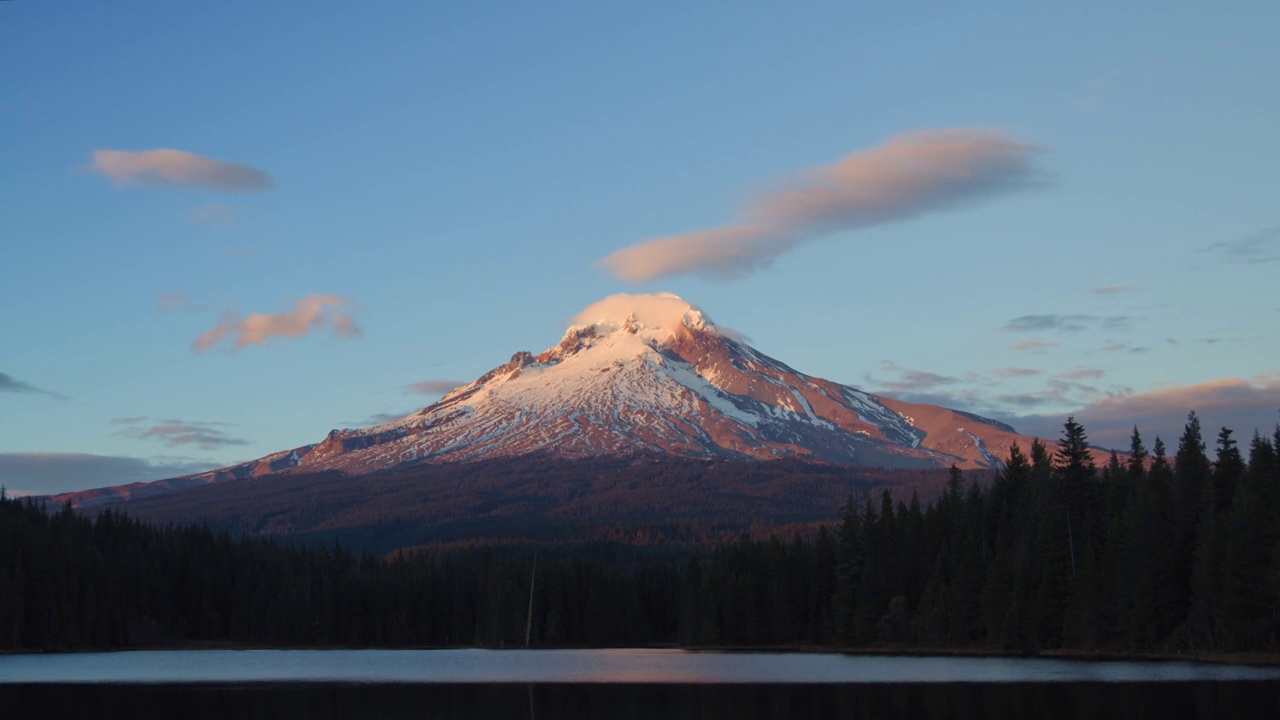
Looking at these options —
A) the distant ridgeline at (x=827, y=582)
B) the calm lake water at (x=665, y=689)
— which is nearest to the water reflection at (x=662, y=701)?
the calm lake water at (x=665, y=689)

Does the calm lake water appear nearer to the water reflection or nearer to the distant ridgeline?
the water reflection

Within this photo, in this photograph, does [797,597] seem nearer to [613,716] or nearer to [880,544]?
[880,544]

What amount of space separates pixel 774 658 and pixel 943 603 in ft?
46.8

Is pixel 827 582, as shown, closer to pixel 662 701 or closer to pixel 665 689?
pixel 665 689

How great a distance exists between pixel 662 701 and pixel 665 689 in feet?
Result: 24.0

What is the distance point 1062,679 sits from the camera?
6175 centimetres

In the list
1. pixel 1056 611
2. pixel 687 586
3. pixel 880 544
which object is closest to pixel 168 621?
pixel 687 586

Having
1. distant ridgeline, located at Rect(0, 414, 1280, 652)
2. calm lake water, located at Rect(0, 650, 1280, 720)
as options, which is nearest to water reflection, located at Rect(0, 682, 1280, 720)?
calm lake water, located at Rect(0, 650, 1280, 720)

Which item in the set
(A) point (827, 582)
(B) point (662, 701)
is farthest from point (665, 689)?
(A) point (827, 582)

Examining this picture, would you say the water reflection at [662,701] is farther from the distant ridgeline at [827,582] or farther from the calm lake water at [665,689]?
the distant ridgeline at [827,582]

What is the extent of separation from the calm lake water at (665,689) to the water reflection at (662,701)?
8cm

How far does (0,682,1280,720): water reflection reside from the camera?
161 feet

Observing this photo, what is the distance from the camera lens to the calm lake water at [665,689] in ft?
169

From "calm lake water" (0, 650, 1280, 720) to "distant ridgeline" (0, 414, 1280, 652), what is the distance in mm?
7861
